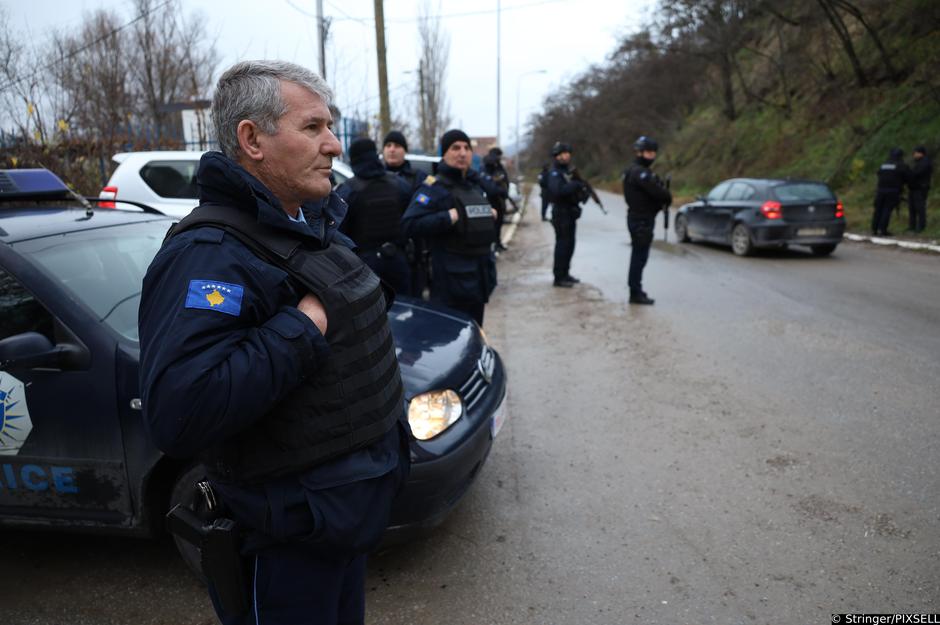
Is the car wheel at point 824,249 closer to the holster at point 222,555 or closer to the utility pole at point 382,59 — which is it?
the utility pole at point 382,59

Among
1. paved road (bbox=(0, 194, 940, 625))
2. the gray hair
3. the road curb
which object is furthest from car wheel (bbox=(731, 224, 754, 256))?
the gray hair

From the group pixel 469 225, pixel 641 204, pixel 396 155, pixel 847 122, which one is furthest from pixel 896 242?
pixel 469 225

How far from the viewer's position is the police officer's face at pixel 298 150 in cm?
153

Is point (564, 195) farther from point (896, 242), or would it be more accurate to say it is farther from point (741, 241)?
point (896, 242)

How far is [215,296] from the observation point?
1.36m

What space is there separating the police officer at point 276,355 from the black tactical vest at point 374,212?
3927mm

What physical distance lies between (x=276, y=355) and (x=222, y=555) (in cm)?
53

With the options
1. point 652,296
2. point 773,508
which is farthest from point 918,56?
point 773,508

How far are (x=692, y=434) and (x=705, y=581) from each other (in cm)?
162

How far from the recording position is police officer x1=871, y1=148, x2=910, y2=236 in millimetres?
13070

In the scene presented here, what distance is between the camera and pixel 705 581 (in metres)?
2.79

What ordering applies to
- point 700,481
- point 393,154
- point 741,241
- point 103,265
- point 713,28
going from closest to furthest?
point 103,265 → point 700,481 → point 393,154 → point 741,241 → point 713,28

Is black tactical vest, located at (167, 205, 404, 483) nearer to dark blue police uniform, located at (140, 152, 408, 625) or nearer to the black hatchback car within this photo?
dark blue police uniform, located at (140, 152, 408, 625)

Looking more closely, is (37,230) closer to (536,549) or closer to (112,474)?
(112,474)
